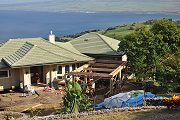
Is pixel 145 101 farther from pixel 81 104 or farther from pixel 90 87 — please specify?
pixel 90 87

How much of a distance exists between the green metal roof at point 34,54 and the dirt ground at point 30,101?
2.38 meters

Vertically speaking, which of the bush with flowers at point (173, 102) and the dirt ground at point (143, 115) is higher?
the bush with flowers at point (173, 102)

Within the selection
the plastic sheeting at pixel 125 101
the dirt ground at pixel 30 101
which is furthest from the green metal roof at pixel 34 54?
the plastic sheeting at pixel 125 101

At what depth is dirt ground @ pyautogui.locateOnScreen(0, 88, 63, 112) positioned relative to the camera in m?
23.7

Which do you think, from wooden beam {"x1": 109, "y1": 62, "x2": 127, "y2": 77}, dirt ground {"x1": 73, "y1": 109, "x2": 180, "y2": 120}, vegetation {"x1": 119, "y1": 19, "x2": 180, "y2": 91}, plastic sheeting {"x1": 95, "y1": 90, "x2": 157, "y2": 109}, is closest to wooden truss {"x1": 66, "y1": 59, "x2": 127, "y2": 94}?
wooden beam {"x1": 109, "y1": 62, "x2": 127, "y2": 77}

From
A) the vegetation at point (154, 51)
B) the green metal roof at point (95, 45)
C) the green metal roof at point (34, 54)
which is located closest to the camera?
the vegetation at point (154, 51)

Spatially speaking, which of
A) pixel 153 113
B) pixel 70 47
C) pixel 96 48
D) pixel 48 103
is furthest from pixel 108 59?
pixel 153 113

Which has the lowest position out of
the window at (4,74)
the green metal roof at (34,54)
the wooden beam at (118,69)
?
the window at (4,74)

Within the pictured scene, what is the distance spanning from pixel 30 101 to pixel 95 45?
10743mm

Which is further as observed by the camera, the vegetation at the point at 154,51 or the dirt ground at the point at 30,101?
the vegetation at the point at 154,51

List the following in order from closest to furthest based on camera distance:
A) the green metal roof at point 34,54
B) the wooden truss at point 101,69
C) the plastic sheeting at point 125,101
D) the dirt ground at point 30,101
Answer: the plastic sheeting at point 125,101 < the dirt ground at point 30,101 < the wooden truss at point 101,69 < the green metal roof at point 34,54

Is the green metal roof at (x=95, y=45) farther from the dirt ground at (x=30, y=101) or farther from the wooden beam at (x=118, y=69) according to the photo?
the dirt ground at (x=30, y=101)

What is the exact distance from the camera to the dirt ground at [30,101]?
23.7m

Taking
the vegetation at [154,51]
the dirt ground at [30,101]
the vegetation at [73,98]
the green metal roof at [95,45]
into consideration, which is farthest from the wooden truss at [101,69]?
the vegetation at [73,98]
